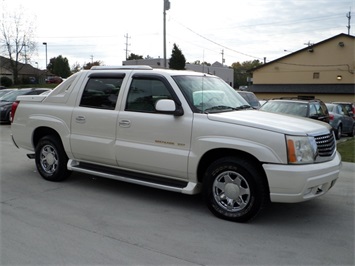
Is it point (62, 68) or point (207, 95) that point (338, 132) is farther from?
point (62, 68)

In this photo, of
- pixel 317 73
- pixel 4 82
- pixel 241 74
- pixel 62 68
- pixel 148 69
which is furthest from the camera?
pixel 241 74

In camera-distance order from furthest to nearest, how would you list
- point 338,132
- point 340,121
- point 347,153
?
point 340,121
point 338,132
point 347,153

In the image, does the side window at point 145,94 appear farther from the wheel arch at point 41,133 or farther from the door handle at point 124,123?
the wheel arch at point 41,133

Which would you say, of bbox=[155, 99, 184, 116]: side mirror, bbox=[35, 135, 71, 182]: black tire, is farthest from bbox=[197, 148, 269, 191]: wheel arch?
bbox=[35, 135, 71, 182]: black tire

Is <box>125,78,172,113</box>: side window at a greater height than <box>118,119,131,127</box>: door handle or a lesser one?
greater

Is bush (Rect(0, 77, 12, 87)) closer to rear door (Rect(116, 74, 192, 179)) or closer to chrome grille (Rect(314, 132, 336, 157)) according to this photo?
rear door (Rect(116, 74, 192, 179))

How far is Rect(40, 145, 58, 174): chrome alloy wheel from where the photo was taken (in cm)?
667

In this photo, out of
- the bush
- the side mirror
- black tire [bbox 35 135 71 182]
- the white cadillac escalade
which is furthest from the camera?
the bush

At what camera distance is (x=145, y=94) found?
5.64 m

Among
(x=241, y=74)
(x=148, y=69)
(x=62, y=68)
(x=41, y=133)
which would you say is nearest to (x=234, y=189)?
(x=148, y=69)

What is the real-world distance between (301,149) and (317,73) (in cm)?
4152

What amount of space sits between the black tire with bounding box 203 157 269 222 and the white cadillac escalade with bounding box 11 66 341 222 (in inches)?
0.5

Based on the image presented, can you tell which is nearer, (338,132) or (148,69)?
(148,69)

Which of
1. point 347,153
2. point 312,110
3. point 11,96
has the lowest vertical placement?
point 347,153
